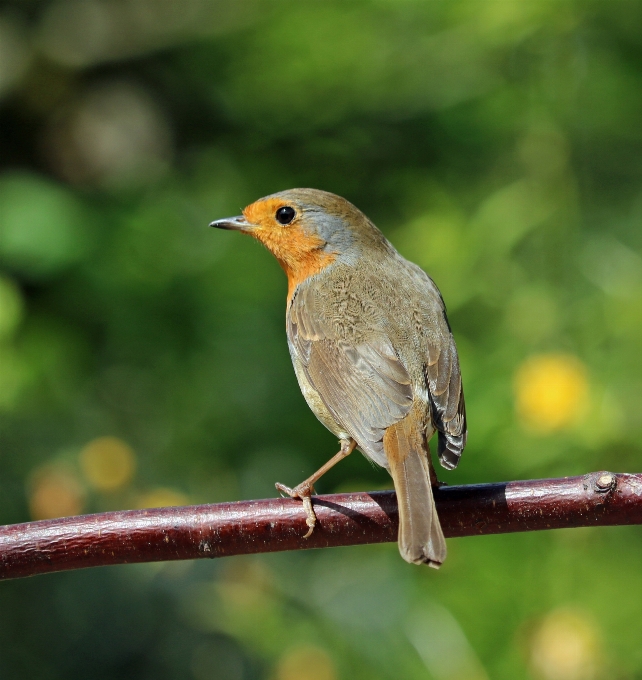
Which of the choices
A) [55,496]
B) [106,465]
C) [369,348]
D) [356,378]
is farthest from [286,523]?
[106,465]

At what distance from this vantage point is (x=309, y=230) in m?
3.72

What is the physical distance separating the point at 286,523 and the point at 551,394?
1404mm

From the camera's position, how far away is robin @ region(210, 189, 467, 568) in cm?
281

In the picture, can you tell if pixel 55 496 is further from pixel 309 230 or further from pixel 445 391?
pixel 445 391

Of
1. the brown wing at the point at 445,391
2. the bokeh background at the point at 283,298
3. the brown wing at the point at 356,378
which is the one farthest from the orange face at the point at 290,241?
the bokeh background at the point at 283,298

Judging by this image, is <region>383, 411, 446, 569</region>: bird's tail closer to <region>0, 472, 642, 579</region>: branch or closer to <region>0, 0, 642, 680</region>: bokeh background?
<region>0, 472, 642, 579</region>: branch

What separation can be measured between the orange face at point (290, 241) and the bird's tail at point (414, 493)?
92cm

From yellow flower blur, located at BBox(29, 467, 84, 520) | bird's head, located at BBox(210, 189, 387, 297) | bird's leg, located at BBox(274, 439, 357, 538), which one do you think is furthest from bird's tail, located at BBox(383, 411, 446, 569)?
yellow flower blur, located at BBox(29, 467, 84, 520)

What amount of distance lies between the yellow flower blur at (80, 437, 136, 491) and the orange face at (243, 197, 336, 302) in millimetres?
1057

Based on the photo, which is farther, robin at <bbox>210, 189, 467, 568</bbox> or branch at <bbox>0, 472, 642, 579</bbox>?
robin at <bbox>210, 189, 467, 568</bbox>

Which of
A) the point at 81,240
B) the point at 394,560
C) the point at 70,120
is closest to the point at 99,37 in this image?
the point at 70,120

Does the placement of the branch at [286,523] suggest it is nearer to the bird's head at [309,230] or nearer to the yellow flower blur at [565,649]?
the yellow flower blur at [565,649]

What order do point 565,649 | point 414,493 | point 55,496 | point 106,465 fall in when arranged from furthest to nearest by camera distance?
point 106,465 < point 55,496 < point 565,649 < point 414,493

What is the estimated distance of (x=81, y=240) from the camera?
4.85m
